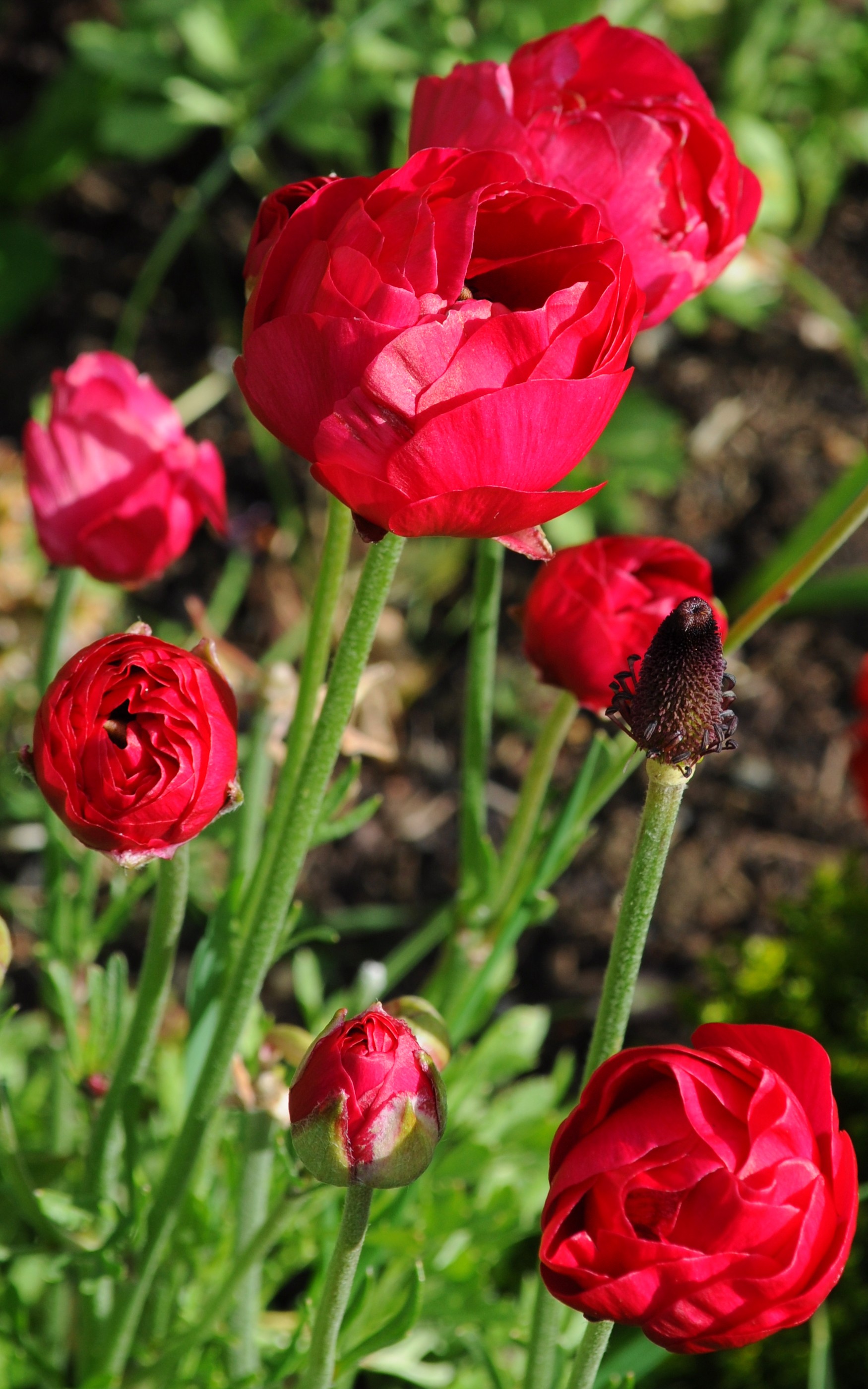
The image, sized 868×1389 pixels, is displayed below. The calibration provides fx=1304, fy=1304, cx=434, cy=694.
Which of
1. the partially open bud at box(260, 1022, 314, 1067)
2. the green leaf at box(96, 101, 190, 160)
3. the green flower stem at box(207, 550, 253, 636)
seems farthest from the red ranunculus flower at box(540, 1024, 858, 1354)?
the green leaf at box(96, 101, 190, 160)

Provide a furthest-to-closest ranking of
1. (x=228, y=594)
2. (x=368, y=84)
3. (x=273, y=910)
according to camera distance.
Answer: (x=368, y=84)
(x=228, y=594)
(x=273, y=910)

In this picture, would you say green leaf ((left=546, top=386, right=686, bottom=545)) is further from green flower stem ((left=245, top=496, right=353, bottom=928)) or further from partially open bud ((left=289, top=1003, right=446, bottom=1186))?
partially open bud ((left=289, top=1003, right=446, bottom=1186))

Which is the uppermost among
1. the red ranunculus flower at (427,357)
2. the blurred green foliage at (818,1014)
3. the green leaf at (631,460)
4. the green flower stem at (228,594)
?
the red ranunculus flower at (427,357)

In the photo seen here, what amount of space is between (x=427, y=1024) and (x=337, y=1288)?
126 mm

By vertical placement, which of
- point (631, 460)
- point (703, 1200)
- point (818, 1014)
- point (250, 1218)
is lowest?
point (818, 1014)

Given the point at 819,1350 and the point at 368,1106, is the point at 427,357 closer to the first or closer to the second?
the point at 368,1106

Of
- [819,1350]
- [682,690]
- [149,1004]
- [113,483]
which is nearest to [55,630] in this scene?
[113,483]

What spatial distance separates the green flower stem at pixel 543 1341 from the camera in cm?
59

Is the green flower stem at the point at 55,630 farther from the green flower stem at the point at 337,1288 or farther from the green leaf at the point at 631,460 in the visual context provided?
the green leaf at the point at 631,460

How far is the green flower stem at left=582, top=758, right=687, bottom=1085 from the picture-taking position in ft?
1.53

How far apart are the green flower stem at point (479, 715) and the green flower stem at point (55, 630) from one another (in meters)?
0.25

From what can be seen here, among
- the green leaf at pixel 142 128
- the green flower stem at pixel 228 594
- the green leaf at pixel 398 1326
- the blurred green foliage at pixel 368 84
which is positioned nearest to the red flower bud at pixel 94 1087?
the green leaf at pixel 398 1326

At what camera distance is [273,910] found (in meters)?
0.57

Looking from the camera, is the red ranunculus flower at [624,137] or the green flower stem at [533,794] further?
the green flower stem at [533,794]
